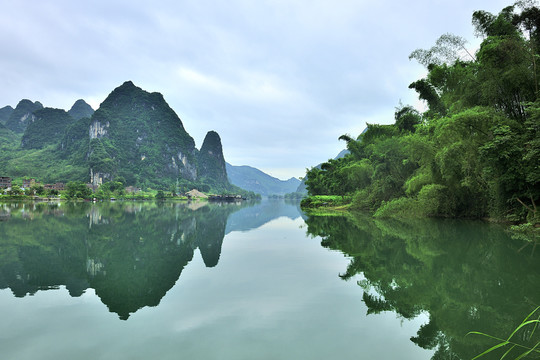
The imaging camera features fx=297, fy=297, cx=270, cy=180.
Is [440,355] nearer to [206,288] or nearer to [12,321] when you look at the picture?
[206,288]

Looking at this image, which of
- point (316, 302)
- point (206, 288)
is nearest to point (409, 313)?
point (316, 302)

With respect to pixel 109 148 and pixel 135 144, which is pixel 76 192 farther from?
pixel 135 144

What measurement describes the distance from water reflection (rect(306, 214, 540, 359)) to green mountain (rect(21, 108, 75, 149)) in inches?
8381

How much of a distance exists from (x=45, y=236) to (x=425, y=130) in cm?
2867

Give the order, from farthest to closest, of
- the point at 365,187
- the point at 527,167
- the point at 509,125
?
the point at 365,187 → the point at 509,125 → the point at 527,167

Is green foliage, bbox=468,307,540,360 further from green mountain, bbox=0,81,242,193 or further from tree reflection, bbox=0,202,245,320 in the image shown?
green mountain, bbox=0,81,242,193

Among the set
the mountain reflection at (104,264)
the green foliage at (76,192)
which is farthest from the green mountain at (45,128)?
the mountain reflection at (104,264)

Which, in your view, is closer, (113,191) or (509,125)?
(509,125)

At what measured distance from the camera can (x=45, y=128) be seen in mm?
180875

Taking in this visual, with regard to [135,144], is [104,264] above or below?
below

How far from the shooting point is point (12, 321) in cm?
497

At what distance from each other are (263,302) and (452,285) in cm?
436

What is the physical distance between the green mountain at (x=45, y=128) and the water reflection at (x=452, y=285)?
213m

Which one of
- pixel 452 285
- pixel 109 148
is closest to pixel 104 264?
pixel 452 285
